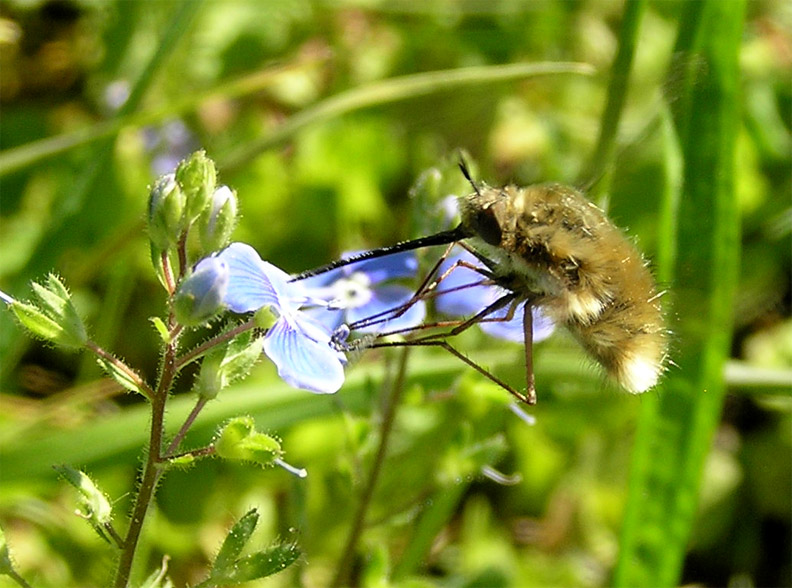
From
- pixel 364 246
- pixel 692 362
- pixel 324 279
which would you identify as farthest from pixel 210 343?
pixel 364 246

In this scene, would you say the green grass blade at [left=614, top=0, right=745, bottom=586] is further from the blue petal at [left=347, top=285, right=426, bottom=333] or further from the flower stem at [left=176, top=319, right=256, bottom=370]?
the flower stem at [left=176, top=319, right=256, bottom=370]

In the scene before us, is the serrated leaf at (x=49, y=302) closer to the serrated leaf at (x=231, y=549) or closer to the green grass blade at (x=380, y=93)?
the serrated leaf at (x=231, y=549)

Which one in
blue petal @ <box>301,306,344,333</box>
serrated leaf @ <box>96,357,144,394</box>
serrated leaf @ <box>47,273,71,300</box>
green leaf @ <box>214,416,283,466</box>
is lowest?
green leaf @ <box>214,416,283,466</box>

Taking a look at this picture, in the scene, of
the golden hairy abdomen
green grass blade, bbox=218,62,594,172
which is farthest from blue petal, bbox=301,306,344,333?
green grass blade, bbox=218,62,594,172

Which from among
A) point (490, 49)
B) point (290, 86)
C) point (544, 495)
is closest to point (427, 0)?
point (490, 49)

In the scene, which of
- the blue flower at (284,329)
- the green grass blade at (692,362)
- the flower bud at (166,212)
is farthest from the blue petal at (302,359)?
the green grass blade at (692,362)

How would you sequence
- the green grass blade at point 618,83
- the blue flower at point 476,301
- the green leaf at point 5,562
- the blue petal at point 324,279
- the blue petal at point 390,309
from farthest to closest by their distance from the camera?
1. the green grass blade at point 618,83
2. the blue petal at point 324,279
3. the blue petal at point 390,309
4. the blue flower at point 476,301
5. the green leaf at point 5,562
